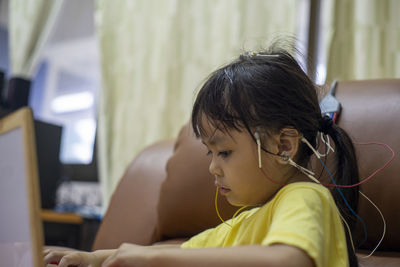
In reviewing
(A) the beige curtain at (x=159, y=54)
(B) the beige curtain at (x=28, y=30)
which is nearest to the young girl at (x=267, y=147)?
(A) the beige curtain at (x=159, y=54)

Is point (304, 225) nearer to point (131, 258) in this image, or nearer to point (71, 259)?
point (131, 258)

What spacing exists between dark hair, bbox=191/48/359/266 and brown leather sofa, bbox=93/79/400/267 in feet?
0.36

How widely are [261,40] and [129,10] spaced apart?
0.83 m

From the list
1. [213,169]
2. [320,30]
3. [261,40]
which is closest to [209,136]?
[213,169]

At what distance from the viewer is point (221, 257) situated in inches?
21.4

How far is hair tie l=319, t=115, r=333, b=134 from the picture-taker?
0.84 m

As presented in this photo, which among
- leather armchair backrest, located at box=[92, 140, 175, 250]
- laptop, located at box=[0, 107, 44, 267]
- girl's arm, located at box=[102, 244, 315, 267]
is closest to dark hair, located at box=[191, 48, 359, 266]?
girl's arm, located at box=[102, 244, 315, 267]

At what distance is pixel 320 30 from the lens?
2084mm

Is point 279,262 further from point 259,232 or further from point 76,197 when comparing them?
→ point 76,197

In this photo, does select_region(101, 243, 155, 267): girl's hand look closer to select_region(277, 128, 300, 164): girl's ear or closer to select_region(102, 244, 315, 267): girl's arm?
select_region(102, 244, 315, 267): girl's arm

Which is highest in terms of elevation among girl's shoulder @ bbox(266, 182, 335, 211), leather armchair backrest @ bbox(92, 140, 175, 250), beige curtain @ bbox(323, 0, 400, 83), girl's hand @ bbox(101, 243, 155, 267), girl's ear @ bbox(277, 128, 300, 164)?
beige curtain @ bbox(323, 0, 400, 83)

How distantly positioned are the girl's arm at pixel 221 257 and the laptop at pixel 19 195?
0.12 meters

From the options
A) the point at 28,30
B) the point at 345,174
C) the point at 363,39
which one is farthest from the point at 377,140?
the point at 28,30

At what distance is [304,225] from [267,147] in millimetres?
217
